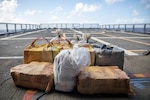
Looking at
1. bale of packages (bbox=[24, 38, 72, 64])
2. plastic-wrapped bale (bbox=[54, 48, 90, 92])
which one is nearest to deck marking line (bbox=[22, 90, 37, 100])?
plastic-wrapped bale (bbox=[54, 48, 90, 92])

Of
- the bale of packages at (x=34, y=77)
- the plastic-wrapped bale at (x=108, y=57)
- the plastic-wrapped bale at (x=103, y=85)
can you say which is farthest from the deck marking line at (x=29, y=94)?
the plastic-wrapped bale at (x=108, y=57)

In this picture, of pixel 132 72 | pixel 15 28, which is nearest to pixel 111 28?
pixel 15 28

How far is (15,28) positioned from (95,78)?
659 inches

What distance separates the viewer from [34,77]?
3016 mm

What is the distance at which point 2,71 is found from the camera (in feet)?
13.6

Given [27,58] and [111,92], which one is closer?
[111,92]

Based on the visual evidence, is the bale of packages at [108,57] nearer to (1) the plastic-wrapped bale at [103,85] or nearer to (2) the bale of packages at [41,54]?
(2) the bale of packages at [41,54]

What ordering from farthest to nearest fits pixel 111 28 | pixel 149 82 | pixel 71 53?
1. pixel 111 28
2. pixel 149 82
3. pixel 71 53

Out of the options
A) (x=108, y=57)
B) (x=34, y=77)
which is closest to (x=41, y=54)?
(x=34, y=77)

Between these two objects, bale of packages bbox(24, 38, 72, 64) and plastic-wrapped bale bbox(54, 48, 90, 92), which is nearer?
plastic-wrapped bale bbox(54, 48, 90, 92)

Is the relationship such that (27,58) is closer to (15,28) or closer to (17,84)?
(17,84)

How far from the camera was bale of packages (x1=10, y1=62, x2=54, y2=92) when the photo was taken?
2975mm

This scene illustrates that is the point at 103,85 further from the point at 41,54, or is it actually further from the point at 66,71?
the point at 41,54

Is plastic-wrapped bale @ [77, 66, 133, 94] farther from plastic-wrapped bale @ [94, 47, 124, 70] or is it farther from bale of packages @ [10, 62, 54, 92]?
plastic-wrapped bale @ [94, 47, 124, 70]
